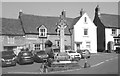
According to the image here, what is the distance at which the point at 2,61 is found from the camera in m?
19.3

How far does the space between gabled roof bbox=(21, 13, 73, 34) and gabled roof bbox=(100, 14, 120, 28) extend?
361 inches

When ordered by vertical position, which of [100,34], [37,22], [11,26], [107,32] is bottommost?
[100,34]

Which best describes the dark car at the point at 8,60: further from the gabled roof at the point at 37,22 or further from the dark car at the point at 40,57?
the gabled roof at the point at 37,22

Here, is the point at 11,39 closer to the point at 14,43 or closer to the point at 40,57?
the point at 14,43

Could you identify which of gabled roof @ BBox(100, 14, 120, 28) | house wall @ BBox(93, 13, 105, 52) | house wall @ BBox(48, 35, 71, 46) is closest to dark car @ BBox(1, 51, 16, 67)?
house wall @ BBox(48, 35, 71, 46)

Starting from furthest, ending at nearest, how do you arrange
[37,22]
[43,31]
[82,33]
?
1. [82,33]
2. [37,22]
3. [43,31]

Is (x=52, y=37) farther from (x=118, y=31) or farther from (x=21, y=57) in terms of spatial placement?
(x=118, y=31)

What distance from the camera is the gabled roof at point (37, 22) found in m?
34.3

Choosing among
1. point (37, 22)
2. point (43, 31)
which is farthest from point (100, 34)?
point (37, 22)

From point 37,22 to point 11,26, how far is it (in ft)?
19.6

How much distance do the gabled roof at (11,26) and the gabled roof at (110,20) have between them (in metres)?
20.9

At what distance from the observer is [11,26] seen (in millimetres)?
33312

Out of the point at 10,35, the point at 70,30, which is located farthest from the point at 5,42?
the point at 70,30

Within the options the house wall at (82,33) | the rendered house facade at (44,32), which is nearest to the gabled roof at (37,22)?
the rendered house facade at (44,32)
